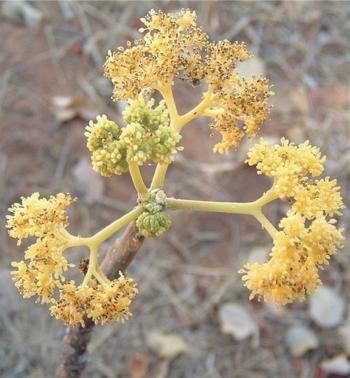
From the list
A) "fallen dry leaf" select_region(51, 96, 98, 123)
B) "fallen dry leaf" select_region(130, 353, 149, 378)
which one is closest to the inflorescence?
"fallen dry leaf" select_region(130, 353, 149, 378)

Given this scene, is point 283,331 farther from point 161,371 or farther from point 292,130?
point 292,130

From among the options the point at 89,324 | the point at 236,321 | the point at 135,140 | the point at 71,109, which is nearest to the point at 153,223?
the point at 135,140

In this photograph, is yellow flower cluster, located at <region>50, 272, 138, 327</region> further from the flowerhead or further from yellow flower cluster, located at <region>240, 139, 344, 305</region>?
yellow flower cluster, located at <region>240, 139, 344, 305</region>

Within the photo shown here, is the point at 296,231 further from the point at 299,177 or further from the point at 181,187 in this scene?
the point at 181,187

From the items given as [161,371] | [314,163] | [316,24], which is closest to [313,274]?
Answer: [314,163]

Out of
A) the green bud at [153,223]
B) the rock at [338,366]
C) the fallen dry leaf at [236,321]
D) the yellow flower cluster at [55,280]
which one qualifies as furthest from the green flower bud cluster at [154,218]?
the rock at [338,366]

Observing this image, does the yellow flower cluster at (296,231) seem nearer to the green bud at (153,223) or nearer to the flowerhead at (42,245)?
the green bud at (153,223)
